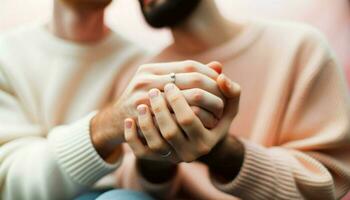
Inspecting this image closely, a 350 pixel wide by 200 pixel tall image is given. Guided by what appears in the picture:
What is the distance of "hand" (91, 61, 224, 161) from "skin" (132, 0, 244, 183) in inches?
0.7

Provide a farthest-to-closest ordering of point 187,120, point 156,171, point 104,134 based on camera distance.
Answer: point 156,171
point 104,134
point 187,120

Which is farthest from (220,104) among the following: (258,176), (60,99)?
(60,99)

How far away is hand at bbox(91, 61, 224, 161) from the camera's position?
0.58m

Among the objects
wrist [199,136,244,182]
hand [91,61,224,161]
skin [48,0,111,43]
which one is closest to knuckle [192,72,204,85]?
hand [91,61,224,161]

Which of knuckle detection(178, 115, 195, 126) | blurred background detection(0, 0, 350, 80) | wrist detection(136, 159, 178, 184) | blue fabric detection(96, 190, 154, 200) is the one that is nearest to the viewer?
knuckle detection(178, 115, 195, 126)

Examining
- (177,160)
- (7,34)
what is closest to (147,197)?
(177,160)

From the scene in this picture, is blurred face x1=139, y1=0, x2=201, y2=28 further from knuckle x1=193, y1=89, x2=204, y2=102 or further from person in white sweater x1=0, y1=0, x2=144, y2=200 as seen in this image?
knuckle x1=193, y1=89, x2=204, y2=102

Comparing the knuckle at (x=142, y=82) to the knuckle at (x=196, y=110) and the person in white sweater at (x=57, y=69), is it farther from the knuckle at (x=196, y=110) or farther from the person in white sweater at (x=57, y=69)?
the person in white sweater at (x=57, y=69)

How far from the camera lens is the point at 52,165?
2.34 ft

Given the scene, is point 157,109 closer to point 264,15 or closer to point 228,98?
point 228,98

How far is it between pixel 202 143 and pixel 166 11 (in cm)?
30

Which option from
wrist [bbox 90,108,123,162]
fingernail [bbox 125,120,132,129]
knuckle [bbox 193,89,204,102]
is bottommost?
wrist [bbox 90,108,123,162]

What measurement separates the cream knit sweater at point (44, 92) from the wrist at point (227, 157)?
0.51 feet

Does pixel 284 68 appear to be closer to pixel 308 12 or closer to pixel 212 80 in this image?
pixel 212 80
